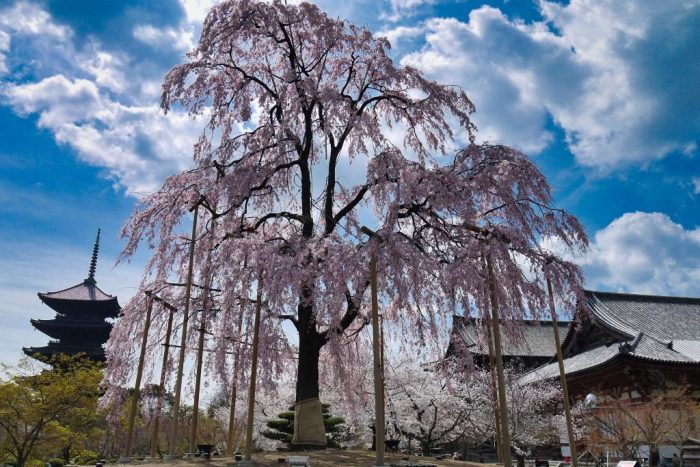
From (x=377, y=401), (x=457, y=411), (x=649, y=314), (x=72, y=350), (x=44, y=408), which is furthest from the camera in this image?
(x=72, y=350)

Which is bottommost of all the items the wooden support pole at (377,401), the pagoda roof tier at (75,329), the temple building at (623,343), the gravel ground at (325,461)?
the gravel ground at (325,461)

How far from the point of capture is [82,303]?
1832 inches

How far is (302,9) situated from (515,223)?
29.3 ft

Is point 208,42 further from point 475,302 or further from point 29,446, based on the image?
point 29,446

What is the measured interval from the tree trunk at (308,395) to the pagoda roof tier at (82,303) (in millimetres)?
36326

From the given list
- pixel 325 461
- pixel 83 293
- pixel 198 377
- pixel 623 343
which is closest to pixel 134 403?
pixel 198 377

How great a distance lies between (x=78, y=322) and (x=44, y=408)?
28.4m

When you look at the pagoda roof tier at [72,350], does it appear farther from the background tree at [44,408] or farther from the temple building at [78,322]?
the background tree at [44,408]

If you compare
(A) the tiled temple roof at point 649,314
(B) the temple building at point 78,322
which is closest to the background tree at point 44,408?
(A) the tiled temple roof at point 649,314

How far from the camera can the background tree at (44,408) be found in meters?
20.5

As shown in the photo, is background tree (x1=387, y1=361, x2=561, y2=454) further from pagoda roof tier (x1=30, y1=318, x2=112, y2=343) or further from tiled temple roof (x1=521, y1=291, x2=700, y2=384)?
pagoda roof tier (x1=30, y1=318, x2=112, y2=343)

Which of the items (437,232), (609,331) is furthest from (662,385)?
(437,232)

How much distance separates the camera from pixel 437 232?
14430 millimetres

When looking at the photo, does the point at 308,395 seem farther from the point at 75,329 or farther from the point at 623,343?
the point at 75,329
